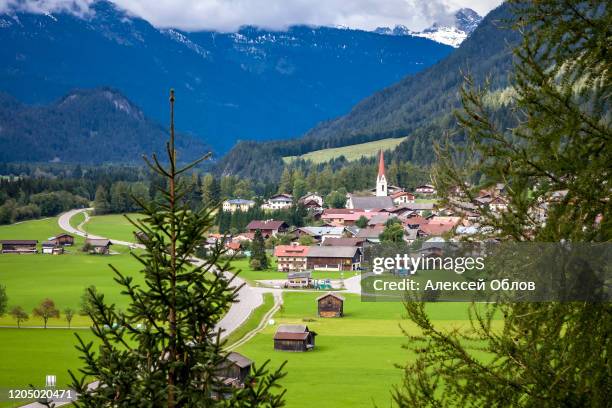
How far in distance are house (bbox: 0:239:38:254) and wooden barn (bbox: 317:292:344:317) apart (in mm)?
46836

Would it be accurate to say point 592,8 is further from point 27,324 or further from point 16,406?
point 27,324

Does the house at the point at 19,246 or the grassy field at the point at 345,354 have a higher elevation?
the house at the point at 19,246

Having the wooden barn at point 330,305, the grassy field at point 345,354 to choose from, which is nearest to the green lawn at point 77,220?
the grassy field at point 345,354

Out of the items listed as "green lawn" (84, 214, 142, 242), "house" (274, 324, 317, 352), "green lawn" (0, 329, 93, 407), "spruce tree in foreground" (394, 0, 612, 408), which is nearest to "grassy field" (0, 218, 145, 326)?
"green lawn" (0, 329, 93, 407)

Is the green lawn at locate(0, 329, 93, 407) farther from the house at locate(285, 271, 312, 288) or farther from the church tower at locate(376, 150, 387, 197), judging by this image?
the church tower at locate(376, 150, 387, 197)

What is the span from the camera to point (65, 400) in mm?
30875

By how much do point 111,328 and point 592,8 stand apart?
177 inches

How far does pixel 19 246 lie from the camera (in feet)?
300

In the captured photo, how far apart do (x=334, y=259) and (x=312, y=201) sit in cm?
4231

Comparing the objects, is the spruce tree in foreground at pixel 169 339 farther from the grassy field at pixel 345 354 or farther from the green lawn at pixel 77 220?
the green lawn at pixel 77 220

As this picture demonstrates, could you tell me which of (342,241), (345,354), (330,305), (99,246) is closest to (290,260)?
(342,241)

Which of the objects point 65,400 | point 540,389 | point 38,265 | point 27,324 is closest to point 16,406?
point 65,400

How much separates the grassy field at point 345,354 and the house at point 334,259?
18.1 m

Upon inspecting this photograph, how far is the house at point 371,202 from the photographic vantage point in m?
116
